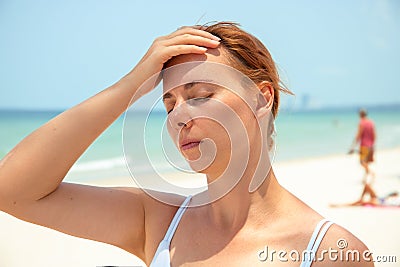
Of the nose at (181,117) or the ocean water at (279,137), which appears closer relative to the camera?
the nose at (181,117)

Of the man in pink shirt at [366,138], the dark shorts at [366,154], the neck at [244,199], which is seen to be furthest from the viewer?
the dark shorts at [366,154]

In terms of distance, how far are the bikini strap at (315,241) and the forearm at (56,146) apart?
639 millimetres

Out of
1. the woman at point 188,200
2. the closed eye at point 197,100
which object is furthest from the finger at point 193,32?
the closed eye at point 197,100

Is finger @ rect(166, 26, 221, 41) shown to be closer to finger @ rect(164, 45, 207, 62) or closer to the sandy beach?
finger @ rect(164, 45, 207, 62)

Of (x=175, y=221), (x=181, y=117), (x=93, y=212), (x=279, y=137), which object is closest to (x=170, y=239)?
(x=175, y=221)

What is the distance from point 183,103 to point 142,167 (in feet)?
0.76

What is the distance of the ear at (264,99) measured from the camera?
1.61 metres

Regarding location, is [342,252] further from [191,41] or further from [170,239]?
[191,41]

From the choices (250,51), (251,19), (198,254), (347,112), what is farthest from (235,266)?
(347,112)

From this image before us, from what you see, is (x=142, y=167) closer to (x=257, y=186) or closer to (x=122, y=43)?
(x=257, y=186)

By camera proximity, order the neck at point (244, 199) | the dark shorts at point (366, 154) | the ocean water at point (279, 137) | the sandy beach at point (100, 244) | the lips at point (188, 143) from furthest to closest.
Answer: the dark shorts at point (366, 154) < the sandy beach at point (100, 244) < the ocean water at point (279, 137) < the neck at point (244, 199) < the lips at point (188, 143)

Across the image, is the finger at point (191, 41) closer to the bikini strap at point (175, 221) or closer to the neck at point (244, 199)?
the neck at point (244, 199)

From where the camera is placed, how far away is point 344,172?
14047 millimetres

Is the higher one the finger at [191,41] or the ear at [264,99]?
the finger at [191,41]
